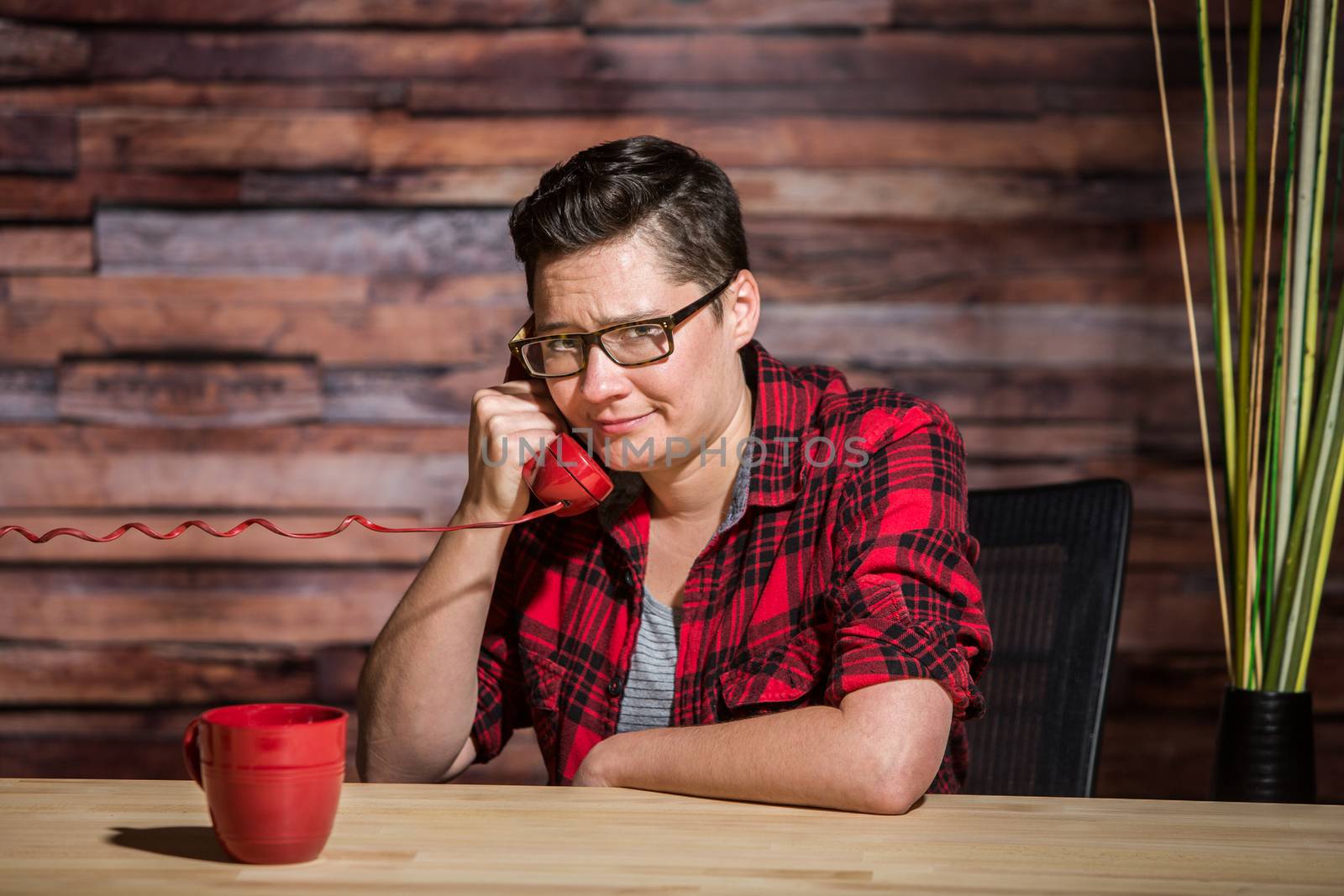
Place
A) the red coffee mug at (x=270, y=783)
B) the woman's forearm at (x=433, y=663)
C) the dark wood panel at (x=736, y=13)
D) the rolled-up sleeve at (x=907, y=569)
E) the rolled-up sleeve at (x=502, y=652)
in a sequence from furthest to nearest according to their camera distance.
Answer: the dark wood panel at (x=736, y=13) → the rolled-up sleeve at (x=502, y=652) → the woman's forearm at (x=433, y=663) → the rolled-up sleeve at (x=907, y=569) → the red coffee mug at (x=270, y=783)

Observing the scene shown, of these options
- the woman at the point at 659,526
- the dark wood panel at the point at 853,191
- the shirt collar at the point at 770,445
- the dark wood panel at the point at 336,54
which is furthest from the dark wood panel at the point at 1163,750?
the dark wood panel at the point at 336,54

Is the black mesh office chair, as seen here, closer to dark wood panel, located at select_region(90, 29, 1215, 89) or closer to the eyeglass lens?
the eyeglass lens

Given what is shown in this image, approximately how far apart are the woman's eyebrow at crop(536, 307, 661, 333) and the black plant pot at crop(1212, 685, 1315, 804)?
3.41 ft

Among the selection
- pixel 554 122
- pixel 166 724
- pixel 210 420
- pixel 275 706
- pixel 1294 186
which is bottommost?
pixel 166 724

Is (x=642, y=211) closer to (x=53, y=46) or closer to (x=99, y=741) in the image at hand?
(x=53, y=46)

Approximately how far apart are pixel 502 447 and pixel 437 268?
1046 millimetres

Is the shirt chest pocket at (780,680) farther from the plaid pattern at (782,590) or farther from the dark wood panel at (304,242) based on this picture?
the dark wood panel at (304,242)

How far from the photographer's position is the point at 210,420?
251 centimetres

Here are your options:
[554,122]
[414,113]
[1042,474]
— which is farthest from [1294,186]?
[414,113]

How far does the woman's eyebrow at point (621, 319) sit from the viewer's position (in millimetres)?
1457

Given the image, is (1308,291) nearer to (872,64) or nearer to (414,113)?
(872,64)

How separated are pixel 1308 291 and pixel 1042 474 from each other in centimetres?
76

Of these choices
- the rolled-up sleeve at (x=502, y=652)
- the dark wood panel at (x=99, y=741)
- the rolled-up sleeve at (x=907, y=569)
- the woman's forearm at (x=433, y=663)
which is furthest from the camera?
the dark wood panel at (x=99, y=741)

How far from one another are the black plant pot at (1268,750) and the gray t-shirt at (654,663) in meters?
0.82
